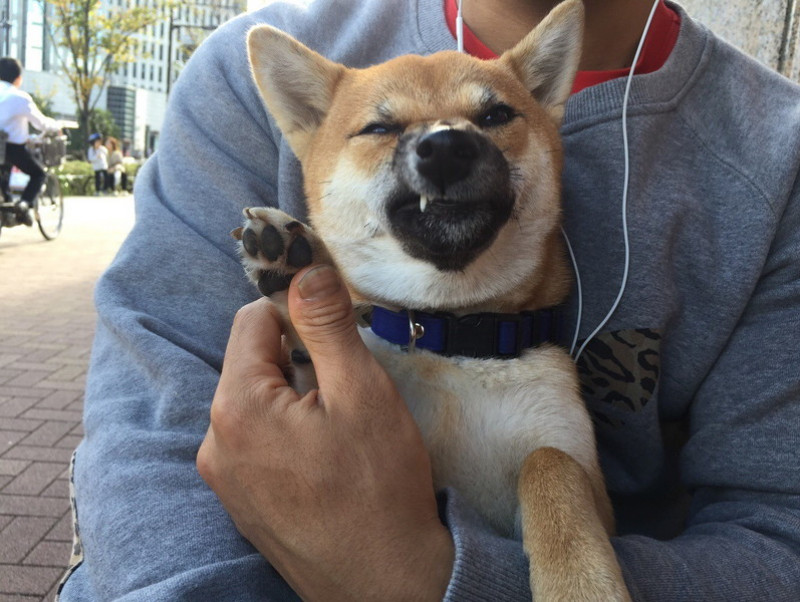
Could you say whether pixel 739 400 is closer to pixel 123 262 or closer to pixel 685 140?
pixel 685 140

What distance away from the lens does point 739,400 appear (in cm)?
175

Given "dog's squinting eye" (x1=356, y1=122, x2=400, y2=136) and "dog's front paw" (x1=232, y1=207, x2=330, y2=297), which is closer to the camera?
"dog's front paw" (x1=232, y1=207, x2=330, y2=297)

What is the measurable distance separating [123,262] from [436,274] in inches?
29.6

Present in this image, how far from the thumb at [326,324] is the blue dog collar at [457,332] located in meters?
0.31

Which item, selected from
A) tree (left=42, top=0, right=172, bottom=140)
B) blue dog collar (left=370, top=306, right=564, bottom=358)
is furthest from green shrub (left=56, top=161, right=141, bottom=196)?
blue dog collar (left=370, top=306, right=564, bottom=358)

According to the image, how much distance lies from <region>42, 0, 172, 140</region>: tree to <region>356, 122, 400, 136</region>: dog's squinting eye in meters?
29.3

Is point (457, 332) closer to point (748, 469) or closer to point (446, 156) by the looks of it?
point (446, 156)

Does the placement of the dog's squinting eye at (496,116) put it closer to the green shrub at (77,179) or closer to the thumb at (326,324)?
the thumb at (326,324)

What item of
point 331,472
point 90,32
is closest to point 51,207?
point 331,472

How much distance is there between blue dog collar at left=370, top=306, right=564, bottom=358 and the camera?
172cm

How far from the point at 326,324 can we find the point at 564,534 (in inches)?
23.9

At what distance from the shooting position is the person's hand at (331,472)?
1.36m

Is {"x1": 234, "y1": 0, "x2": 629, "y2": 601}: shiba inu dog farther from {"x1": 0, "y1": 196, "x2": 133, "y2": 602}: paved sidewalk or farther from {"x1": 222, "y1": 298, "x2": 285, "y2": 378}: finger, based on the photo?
{"x1": 0, "y1": 196, "x2": 133, "y2": 602}: paved sidewalk

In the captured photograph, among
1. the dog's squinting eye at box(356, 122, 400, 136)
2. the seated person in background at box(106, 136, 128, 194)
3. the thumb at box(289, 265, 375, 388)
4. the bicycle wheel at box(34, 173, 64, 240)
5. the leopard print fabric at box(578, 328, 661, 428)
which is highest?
the dog's squinting eye at box(356, 122, 400, 136)
